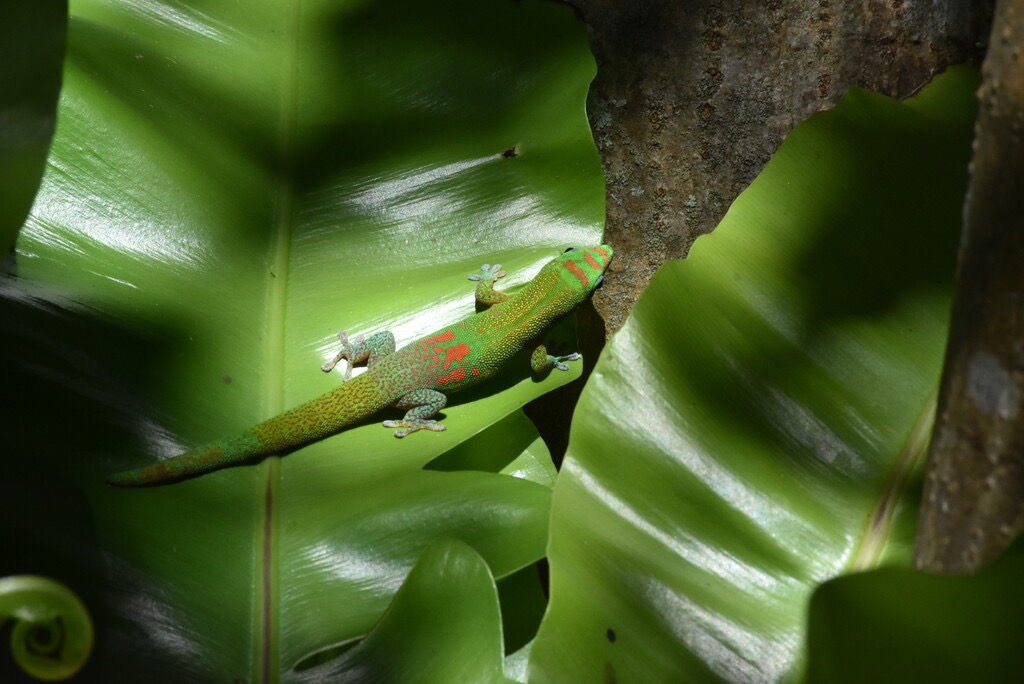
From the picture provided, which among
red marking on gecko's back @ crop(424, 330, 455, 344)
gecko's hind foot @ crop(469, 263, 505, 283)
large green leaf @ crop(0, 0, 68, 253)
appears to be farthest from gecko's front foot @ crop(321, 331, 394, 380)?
large green leaf @ crop(0, 0, 68, 253)

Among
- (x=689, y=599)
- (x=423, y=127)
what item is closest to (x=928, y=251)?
(x=689, y=599)

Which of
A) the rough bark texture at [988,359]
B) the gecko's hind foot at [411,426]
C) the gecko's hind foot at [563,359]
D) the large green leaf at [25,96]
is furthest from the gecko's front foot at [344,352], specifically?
the rough bark texture at [988,359]

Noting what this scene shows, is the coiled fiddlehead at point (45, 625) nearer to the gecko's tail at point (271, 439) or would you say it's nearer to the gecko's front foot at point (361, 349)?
the gecko's tail at point (271, 439)

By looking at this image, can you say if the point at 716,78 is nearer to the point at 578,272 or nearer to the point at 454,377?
the point at 578,272

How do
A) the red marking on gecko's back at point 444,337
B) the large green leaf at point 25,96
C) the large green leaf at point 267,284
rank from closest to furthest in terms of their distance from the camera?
the large green leaf at point 25,96 < the large green leaf at point 267,284 < the red marking on gecko's back at point 444,337

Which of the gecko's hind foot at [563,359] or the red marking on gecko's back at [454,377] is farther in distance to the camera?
the red marking on gecko's back at [454,377]

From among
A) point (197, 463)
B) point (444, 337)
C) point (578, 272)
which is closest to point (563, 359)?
point (578, 272)

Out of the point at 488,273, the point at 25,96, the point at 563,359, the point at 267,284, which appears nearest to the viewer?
the point at 25,96
